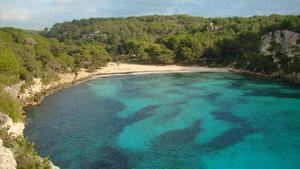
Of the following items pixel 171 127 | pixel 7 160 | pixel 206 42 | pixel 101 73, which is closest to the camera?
→ pixel 7 160

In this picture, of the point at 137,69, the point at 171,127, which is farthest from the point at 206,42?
the point at 171,127

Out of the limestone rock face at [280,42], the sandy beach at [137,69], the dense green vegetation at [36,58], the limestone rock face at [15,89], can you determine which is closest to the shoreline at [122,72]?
the sandy beach at [137,69]

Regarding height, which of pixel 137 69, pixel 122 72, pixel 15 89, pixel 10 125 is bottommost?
pixel 122 72

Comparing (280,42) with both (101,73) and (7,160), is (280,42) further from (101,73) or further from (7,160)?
(7,160)

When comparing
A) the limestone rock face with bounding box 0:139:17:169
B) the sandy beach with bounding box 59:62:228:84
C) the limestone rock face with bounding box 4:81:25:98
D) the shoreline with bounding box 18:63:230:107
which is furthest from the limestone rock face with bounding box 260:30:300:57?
the limestone rock face with bounding box 0:139:17:169

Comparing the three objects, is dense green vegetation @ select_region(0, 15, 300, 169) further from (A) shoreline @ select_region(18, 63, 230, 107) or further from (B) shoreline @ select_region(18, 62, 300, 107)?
(A) shoreline @ select_region(18, 63, 230, 107)

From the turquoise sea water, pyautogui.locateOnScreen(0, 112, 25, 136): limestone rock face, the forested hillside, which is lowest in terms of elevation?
the turquoise sea water

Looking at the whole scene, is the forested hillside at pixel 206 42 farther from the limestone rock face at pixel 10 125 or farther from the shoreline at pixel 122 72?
the limestone rock face at pixel 10 125

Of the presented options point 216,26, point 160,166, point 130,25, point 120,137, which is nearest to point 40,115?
point 120,137
